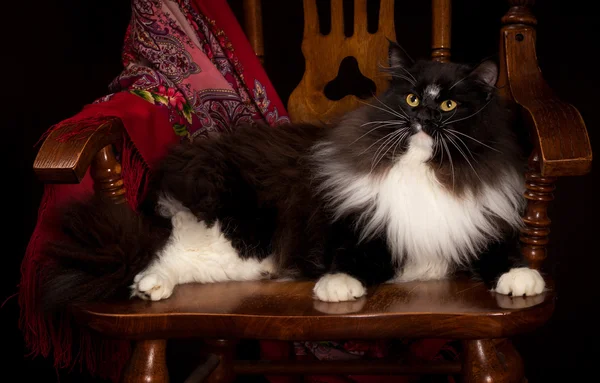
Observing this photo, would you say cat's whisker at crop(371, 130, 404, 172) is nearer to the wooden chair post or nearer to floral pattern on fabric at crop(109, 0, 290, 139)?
the wooden chair post

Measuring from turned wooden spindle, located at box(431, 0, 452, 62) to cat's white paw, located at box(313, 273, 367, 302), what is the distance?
733mm

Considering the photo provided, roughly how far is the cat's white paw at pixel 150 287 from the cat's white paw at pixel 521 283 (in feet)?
1.91

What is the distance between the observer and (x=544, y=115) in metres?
1.14

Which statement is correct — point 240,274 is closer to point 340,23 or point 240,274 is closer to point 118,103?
point 118,103

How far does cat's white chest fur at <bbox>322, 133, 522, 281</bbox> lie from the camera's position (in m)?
1.20

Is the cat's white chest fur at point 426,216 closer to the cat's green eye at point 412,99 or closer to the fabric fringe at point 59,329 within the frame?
the cat's green eye at point 412,99

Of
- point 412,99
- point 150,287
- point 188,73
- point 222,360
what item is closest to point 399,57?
point 412,99

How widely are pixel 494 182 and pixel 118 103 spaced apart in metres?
0.75

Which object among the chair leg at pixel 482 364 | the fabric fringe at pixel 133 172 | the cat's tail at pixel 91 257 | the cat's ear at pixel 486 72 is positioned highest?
the cat's ear at pixel 486 72

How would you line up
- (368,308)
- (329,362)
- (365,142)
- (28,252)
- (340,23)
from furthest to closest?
(340,23)
(329,362)
(365,142)
(28,252)
(368,308)

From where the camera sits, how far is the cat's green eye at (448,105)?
1.17 m

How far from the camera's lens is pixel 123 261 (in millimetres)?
1108

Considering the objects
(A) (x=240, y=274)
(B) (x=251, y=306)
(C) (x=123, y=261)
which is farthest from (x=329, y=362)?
(C) (x=123, y=261)

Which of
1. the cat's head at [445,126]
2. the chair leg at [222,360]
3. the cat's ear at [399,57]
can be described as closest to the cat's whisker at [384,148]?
the cat's head at [445,126]
